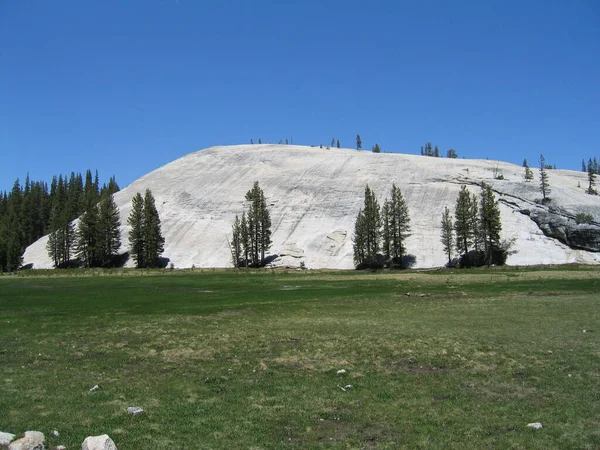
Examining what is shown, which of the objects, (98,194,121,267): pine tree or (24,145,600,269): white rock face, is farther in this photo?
(98,194,121,267): pine tree

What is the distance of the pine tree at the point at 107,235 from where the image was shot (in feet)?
403

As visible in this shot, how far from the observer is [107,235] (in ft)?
406

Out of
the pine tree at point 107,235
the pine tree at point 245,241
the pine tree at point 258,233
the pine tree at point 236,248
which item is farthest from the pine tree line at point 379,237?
the pine tree at point 107,235

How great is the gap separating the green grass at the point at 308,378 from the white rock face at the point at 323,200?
84006mm

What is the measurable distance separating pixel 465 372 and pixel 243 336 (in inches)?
431

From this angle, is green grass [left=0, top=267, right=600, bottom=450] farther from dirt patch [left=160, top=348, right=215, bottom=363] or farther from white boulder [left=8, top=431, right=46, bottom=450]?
white boulder [left=8, top=431, right=46, bottom=450]

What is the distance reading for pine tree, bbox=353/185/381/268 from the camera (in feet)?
355

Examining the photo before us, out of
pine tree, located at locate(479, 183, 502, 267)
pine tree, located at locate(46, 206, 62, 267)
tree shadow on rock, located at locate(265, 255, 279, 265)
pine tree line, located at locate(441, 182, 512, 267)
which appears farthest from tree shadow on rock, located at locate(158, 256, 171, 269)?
pine tree, located at locate(479, 183, 502, 267)

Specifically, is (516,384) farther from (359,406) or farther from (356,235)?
(356,235)

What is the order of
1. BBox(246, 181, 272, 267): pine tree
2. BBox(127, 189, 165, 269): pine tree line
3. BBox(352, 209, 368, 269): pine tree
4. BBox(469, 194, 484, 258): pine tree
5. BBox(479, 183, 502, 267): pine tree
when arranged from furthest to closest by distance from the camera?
BBox(127, 189, 165, 269): pine tree line < BBox(246, 181, 272, 267): pine tree < BBox(352, 209, 368, 269): pine tree < BBox(469, 194, 484, 258): pine tree < BBox(479, 183, 502, 267): pine tree

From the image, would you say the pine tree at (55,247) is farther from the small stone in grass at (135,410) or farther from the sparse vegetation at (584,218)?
the small stone in grass at (135,410)

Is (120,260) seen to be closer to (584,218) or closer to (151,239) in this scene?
(151,239)

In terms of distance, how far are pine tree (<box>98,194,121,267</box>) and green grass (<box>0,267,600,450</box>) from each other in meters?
96.2

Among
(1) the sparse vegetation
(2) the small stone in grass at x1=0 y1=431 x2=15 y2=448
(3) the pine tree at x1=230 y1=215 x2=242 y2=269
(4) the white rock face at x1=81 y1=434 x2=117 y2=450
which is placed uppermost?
(1) the sparse vegetation
